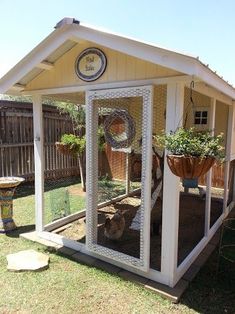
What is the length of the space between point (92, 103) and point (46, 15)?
6.54 ft

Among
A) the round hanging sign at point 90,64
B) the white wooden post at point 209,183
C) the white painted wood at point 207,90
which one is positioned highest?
the round hanging sign at point 90,64

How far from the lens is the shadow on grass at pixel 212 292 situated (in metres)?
2.61

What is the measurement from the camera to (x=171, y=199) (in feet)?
9.23

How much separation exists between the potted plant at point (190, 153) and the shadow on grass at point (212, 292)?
4.32ft

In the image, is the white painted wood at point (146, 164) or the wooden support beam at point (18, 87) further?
the wooden support beam at point (18, 87)

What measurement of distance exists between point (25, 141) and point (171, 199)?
562 cm

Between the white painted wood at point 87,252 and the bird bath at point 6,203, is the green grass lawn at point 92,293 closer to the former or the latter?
the white painted wood at point 87,252

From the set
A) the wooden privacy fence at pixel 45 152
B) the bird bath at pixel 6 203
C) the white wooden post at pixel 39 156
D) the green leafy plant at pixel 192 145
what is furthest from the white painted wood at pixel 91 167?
the wooden privacy fence at pixel 45 152

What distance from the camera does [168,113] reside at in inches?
108

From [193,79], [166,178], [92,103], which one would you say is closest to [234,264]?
[166,178]

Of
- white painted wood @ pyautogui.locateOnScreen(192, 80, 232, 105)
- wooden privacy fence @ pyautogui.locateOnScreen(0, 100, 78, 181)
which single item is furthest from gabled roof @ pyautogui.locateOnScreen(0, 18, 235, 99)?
wooden privacy fence @ pyautogui.locateOnScreen(0, 100, 78, 181)

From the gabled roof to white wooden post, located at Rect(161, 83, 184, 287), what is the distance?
32 centimetres

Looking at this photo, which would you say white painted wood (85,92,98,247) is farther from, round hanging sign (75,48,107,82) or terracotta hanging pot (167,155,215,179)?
terracotta hanging pot (167,155,215,179)

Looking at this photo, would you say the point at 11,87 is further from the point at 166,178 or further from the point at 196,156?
the point at 196,156
